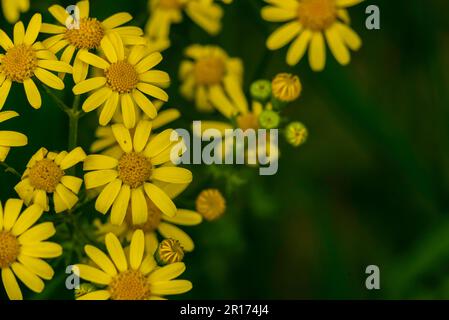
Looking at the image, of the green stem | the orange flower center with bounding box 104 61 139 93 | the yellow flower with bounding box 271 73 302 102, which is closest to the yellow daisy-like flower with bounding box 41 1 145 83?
the orange flower center with bounding box 104 61 139 93

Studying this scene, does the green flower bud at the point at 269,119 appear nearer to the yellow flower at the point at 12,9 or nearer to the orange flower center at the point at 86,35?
the orange flower center at the point at 86,35

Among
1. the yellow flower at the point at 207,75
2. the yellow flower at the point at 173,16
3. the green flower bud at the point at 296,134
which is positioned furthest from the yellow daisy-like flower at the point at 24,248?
Answer: the yellow flower at the point at 173,16

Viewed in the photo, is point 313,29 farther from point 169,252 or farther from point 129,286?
point 129,286

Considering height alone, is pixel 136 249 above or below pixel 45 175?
below

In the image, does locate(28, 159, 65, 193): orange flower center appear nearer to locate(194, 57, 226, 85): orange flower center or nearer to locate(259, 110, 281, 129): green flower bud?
locate(259, 110, 281, 129): green flower bud

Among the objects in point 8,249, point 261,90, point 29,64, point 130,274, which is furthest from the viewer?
point 261,90

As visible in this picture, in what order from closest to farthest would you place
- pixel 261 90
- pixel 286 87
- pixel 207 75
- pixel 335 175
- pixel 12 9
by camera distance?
1. pixel 286 87
2. pixel 261 90
3. pixel 12 9
4. pixel 207 75
5. pixel 335 175

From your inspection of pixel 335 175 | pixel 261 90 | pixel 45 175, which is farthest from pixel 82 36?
pixel 335 175
